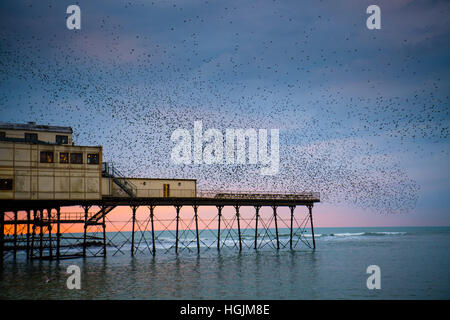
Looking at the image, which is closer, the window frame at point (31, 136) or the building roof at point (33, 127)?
the building roof at point (33, 127)

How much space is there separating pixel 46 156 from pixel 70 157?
2100 mm

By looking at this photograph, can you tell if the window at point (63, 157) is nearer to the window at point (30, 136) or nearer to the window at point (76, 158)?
the window at point (76, 158)

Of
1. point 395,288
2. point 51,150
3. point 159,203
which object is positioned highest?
point 51,150

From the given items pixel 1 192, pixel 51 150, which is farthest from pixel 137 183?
pixel 1 192

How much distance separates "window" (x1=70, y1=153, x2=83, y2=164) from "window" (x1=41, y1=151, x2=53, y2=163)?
6.00 ft

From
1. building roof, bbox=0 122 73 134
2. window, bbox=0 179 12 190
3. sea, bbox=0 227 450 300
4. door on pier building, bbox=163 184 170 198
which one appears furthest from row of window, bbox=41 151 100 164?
door on pier building, bbox=163 184 170 198

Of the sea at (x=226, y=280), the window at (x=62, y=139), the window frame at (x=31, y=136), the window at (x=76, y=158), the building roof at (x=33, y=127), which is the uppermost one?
the building roof at (x=33, y=127)

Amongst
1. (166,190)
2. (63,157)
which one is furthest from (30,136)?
(166,190)

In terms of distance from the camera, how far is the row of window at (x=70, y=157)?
1572 inches

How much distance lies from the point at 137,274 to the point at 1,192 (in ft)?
44.3

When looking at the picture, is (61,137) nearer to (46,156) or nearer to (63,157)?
(63,157)

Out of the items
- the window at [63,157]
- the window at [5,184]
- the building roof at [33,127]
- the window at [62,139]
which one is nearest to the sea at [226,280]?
the window at [5,184]
